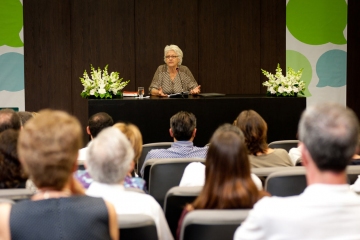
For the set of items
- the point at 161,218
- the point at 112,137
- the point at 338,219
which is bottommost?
the point at 161,218

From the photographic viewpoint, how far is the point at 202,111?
7.38 m

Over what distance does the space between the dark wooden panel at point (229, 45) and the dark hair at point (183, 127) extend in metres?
5.11

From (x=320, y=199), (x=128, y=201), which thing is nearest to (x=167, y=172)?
(x=128, y=201)

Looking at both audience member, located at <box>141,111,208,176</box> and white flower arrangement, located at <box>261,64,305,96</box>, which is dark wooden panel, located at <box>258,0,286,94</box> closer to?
white flower arrangement, located at <box>261,64,305,96</box>

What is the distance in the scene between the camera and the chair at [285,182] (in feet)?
10.6

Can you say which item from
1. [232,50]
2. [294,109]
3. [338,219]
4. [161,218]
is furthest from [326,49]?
[338,219]

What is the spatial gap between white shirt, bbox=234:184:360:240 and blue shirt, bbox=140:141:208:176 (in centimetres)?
268

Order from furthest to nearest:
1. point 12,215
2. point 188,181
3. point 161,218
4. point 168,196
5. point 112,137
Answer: point 188,181, point 168,196, point 161,218, point 112,137, point 12,215

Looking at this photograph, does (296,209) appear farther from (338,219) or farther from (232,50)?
(232,50)

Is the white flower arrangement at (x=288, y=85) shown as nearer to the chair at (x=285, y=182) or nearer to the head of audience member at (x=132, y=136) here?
the head of audience member at (x=132, y=136)

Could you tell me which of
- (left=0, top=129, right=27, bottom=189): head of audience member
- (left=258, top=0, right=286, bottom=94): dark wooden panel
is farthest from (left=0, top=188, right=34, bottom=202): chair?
(left=258, top=0, right=286, bottom=94): dark wooden panel

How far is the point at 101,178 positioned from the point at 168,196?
63 cm

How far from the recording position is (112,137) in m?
2.47

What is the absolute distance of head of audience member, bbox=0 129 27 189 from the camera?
3291 mm
